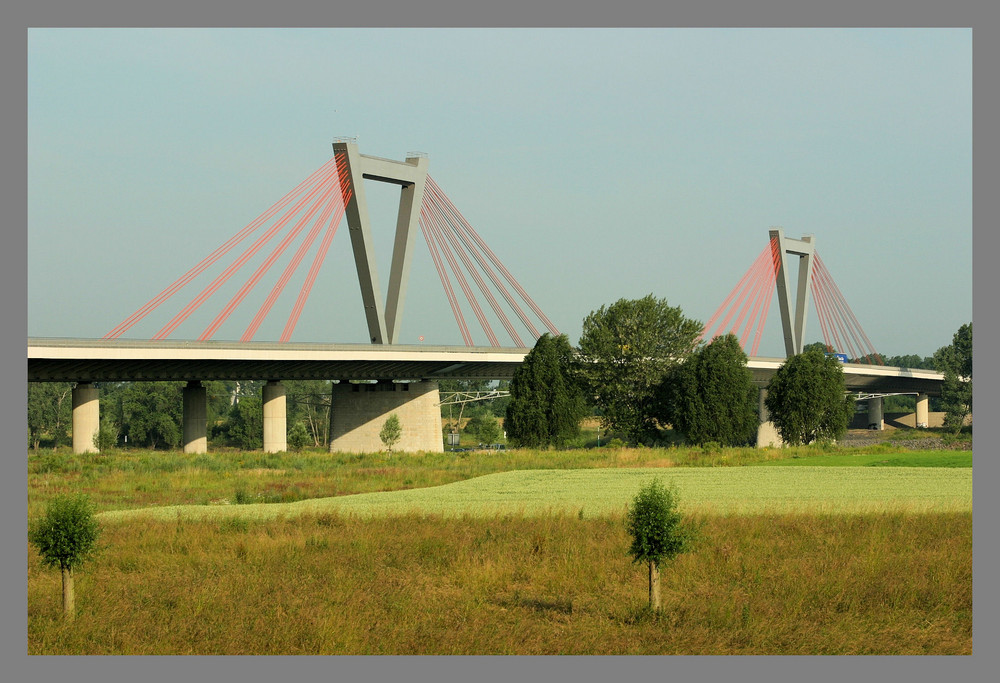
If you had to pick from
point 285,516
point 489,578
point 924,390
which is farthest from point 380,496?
point 924,390

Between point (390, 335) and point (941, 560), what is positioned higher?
point (390, 335)

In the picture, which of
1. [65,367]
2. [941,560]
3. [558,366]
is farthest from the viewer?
[558,366]

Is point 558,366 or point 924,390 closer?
point 558,366

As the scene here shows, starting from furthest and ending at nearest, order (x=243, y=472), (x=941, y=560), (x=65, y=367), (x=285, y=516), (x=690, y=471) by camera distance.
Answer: (x=65, y=367) → (x=243, y=472) → (x=690, y=471) → (x=285, y=516) → (x=941, y=560)

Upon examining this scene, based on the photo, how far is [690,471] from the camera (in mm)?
44562

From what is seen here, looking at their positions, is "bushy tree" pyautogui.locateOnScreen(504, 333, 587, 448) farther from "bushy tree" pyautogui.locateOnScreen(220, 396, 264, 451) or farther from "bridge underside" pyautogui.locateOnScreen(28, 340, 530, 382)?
"bushy tree" pyautogui.locateOnScreen(220, 396, 264, 451)

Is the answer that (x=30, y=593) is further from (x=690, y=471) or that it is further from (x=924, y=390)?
(x=924, y=390)

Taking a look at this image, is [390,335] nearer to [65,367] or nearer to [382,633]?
[65,367]

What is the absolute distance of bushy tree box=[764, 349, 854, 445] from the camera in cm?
7462

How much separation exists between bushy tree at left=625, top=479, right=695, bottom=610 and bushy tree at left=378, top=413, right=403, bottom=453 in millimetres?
67370

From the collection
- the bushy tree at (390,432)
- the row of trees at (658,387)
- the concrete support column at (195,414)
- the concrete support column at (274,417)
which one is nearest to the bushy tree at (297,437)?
the bushy tree at (390,432)

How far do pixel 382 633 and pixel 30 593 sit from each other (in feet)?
24.5

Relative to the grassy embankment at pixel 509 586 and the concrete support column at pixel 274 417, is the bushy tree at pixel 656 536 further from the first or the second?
the concrete support column at pixel 274 417

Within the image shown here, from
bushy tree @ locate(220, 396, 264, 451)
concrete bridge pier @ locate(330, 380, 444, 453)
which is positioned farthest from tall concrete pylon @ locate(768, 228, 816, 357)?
bushy tree @ locate(220, 396, 264, 451)
